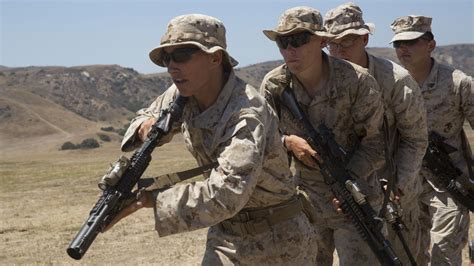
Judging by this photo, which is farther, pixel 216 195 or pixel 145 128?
pixel 145 128

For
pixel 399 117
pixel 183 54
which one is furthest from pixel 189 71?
pixel 399 117

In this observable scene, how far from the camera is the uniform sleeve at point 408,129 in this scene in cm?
509

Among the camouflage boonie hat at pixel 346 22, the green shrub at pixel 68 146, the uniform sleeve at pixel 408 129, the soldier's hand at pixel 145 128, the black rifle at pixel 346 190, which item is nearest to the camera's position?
the soldier's hand at pixel 145 128

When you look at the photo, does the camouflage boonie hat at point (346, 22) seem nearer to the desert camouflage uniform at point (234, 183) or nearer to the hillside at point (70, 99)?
the desert camouflage uniform at point (234, 183)

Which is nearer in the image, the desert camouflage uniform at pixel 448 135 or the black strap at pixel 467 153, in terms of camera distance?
the desert camouflage uniform at pixel 448 135

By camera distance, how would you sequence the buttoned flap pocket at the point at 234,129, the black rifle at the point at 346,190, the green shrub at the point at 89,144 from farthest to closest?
the green shrub at the point at 89,144, the black rifle at the point at 346,190, the buttoned flap pocket at the point at 234,129

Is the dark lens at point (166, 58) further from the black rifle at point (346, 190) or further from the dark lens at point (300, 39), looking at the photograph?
the black rifle at point (346, 190)

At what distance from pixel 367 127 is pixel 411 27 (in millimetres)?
2006

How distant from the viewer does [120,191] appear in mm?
3264

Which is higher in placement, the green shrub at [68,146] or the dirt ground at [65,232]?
the dirt ground at [65,232]

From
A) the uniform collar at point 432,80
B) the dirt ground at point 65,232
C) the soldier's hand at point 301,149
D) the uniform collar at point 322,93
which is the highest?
the uniform collar at point 322,93

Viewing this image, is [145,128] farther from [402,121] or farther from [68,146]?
[68,146]

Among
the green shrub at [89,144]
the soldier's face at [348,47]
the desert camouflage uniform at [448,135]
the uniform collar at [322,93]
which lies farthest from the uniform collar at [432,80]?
the green shrub at [89,144]

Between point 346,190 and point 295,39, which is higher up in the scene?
point 295,39
